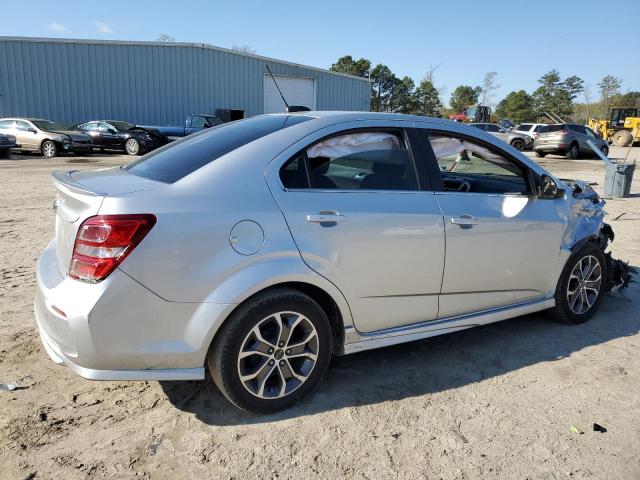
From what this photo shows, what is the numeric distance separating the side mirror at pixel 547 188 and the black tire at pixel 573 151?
2333 centimetres

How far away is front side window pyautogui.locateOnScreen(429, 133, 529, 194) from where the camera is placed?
3742mm

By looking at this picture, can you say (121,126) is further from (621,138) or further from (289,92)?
(621,138)

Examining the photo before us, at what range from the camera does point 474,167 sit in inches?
176

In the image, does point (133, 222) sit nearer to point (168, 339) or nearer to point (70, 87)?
point (168, 339)

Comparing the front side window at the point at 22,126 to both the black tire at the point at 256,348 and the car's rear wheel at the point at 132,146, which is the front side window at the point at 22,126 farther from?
Answer: the black tire at the point at 256,348

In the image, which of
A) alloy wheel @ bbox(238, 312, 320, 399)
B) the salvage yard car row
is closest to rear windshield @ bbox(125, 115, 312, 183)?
alloy wheel @ bbox(238, 312, 320, 399)

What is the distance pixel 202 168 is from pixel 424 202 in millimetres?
1387

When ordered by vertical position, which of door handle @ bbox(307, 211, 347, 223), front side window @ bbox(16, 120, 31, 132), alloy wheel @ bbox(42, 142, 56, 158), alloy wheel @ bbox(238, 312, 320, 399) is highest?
front side window @ bbox(16, 120, 31, 132)

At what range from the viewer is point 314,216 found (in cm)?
285

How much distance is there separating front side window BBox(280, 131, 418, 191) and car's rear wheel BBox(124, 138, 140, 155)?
19079 millimetres

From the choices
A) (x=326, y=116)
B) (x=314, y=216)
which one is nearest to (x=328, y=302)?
(x=314, y=216)

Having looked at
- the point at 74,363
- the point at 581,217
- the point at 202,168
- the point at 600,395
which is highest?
the point at 202,168

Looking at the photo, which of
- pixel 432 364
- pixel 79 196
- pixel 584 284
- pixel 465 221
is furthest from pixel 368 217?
pixel 584 284

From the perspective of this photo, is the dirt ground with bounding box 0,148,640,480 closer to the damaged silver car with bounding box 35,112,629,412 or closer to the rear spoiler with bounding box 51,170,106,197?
the damaged silver car with bounding box 35,112,629,412
